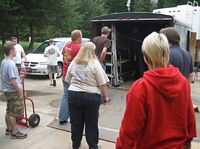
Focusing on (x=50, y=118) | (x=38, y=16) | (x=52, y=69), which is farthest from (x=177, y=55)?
(x=38, y=16)

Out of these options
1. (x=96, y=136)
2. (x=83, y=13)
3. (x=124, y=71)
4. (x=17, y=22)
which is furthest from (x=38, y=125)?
(x=83, y=13)

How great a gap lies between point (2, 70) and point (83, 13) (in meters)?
33.5

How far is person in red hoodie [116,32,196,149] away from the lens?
2.16 meters

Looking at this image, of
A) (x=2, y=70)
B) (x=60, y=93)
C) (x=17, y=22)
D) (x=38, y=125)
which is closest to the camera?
(x=2, y=70)

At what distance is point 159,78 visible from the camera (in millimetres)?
2174

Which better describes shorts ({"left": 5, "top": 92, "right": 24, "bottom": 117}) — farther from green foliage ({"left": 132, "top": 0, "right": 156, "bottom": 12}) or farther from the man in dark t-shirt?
green foliage ({"left": 132, "top": 0, "right": 156, "bottom": 12})

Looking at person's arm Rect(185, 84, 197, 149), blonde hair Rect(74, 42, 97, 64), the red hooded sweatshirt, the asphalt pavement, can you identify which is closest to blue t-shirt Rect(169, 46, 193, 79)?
blonde hair Rect(74, 42, 97, 64)

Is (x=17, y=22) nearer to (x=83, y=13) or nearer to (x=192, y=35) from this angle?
(x=192, y=35)

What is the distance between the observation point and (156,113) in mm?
2178

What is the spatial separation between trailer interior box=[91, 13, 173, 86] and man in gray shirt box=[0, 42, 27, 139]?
529 cm

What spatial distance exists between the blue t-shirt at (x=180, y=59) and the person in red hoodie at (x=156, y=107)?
1.99 meters

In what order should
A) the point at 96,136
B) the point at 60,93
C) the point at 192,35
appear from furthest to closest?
1. the point at 192,35
2. the point at 60,93
3. the point at 96,136

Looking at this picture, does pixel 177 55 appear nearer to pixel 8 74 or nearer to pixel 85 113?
pixel 85 113

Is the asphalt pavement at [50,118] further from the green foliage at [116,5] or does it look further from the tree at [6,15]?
the green foliage at [116,5]
